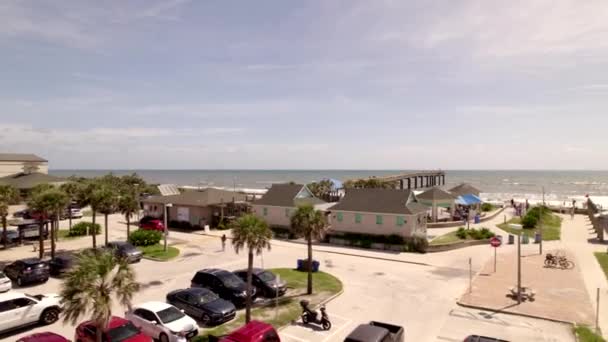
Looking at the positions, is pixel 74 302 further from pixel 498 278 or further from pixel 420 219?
pixel 420 219

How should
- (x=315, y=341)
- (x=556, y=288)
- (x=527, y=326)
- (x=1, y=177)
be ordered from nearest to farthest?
(x=315, y=341) < (x=527, y=326) < (x=556, y=288) < (x=1, y=177)

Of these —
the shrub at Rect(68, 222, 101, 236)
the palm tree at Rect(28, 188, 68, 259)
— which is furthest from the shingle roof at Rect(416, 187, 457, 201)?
the palm tree at Rect(28, 188, 68, 259)

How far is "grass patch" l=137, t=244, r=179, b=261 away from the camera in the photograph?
110ft

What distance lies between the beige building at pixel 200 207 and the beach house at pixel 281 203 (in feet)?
13.1

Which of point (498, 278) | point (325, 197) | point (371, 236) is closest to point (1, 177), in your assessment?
point (325, 197)

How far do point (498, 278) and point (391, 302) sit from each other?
32.0 ft

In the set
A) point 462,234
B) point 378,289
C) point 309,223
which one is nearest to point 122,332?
point 309,223

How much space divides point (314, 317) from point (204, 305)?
557 centimetres

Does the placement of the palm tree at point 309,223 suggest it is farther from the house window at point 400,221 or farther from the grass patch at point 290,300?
the house window at point 400,221

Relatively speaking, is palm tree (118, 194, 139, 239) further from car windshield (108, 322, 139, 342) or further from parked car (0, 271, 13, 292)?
car windshield (108, 322, 139, 342)

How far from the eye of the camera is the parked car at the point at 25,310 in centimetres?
1809

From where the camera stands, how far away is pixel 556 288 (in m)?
25.2

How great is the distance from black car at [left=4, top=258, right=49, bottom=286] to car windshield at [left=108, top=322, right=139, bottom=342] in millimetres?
14114

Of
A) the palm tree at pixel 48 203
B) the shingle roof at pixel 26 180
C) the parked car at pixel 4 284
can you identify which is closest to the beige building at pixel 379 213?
the palm tree at pixel 48 203
